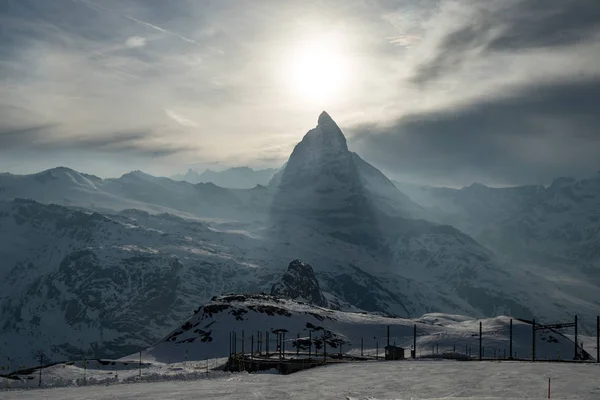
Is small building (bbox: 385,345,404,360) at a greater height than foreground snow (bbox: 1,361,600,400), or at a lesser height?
lesser

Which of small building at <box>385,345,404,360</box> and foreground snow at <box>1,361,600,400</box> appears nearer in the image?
foreground snow at <box>1,361,600,400</box>

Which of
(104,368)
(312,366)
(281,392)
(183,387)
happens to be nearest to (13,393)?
(183,387)

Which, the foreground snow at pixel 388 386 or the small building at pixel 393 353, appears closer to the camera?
the foreground snow at pixel 388 386

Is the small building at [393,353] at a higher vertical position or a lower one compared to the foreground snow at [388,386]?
lower

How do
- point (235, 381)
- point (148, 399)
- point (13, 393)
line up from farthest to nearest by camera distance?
point (235, 381) < point (13, 393) < point (148, 399)

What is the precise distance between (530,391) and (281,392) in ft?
84.2

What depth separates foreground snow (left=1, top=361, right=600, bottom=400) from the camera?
65.4 meters

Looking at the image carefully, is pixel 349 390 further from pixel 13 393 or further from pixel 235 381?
pixel 13 393

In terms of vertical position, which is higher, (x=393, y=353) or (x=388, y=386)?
(x=388, y=386)

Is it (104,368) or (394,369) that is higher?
(394,369)

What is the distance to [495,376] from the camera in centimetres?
7888

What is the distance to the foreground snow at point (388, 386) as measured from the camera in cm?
6538

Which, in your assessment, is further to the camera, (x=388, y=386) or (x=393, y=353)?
(x=393, y=353)

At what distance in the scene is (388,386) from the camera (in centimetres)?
7462
